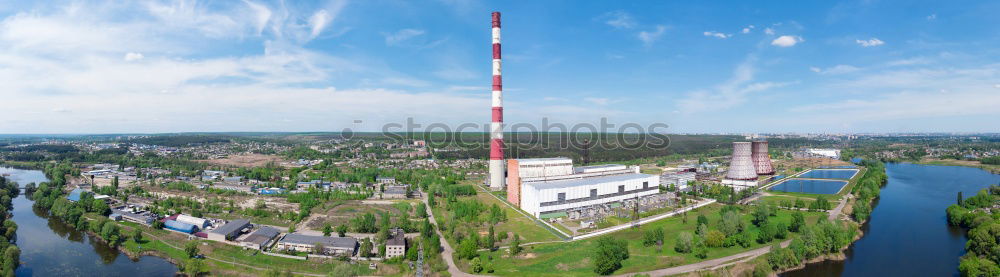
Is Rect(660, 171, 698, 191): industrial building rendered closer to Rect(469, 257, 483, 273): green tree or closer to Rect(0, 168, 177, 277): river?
Rect(469, 257, 483, 273): green tree

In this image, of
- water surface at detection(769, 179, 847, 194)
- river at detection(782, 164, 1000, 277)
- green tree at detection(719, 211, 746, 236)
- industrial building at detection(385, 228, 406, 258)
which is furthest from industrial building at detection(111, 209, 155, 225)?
water surface at detection(769, 179, 847, 194)

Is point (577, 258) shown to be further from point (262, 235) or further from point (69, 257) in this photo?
point (69, 257)

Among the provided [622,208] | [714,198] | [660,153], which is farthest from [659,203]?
[660,153]

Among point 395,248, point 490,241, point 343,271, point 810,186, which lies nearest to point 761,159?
point 810,186

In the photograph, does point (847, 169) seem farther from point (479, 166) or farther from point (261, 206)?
point (261, 206)

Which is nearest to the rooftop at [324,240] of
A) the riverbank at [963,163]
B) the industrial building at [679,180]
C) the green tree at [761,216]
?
the green tree at [761,216]

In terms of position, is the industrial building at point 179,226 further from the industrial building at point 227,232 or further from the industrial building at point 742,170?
the industrial building at point 742,170
